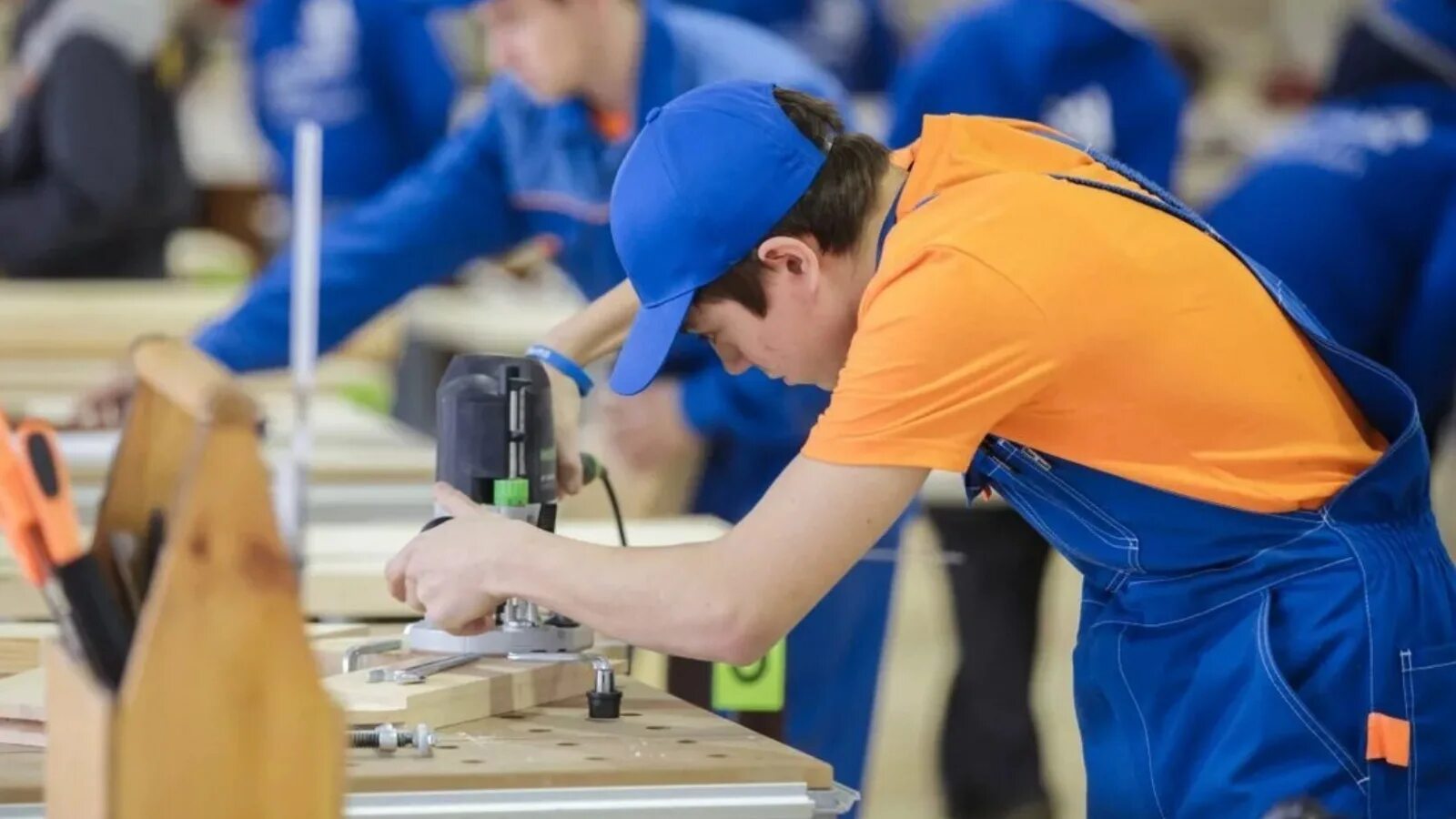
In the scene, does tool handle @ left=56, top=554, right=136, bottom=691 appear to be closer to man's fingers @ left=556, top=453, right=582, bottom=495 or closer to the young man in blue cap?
the young man in blue cap

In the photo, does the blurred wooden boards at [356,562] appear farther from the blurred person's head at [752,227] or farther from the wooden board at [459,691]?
the blurred person's head at [752,227]

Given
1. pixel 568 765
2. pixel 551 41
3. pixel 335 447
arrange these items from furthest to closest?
pixel 335 447 → pixel 551 41 → pixel 568 765

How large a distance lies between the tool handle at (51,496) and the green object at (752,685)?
1311mm

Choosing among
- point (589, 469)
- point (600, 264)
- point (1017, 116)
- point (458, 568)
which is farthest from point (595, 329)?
point (1017, 116)

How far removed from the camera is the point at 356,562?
9.23 feet

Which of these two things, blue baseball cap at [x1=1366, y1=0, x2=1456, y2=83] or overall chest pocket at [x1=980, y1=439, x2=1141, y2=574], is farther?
blue baseball cap at [x1=1366, y1=0, x2=1456, y2=83]

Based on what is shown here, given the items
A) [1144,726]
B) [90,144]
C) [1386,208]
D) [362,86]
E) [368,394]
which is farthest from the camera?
[362,86]

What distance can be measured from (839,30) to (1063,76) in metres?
3.09

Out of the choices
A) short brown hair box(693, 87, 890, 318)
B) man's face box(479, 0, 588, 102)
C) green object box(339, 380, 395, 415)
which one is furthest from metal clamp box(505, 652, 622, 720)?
green object box(339, 380, 395, 415)

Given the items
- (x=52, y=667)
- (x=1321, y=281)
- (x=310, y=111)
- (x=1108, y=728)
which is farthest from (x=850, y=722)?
(x=310, y=111)

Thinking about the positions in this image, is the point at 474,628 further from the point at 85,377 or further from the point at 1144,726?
the point at 85,377

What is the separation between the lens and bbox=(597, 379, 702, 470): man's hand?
3430 millimetres

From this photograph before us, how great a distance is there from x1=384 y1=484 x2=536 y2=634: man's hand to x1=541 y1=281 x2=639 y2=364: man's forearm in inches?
21.1

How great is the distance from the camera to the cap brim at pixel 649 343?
212cm
